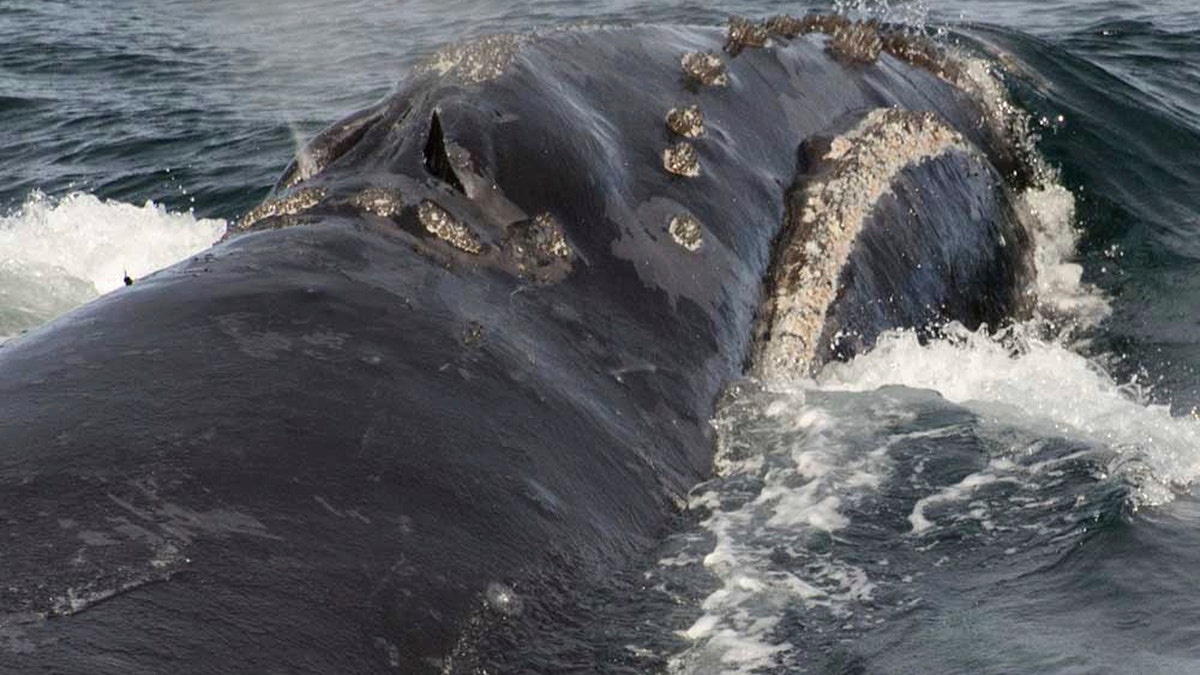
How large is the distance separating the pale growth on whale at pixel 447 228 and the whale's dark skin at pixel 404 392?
0.03 m

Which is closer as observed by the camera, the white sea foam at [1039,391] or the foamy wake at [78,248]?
the white sea foam at [1039,391]

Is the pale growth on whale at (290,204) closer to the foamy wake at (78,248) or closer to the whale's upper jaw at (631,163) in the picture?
the whale's upper jaw at (631,163)

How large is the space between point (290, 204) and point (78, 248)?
23.4ft

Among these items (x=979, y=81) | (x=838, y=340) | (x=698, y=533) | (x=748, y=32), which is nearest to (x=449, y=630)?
(x=698, y=533)

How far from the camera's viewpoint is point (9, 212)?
46.0 feet

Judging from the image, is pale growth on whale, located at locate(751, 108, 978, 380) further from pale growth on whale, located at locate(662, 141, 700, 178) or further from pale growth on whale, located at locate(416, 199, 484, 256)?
pale growth on whale, located at locate(416, 199, 484, 256)

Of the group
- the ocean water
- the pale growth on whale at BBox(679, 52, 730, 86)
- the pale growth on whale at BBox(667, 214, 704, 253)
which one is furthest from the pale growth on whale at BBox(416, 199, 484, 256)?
the pale growth on whale at BBox(679, 52, 730, 86)

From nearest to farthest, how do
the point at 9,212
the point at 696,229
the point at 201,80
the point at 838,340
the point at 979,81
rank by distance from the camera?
1. the point at 696,229
2. the point at 838,340
3. the point at 979,81
4. the point at 9,212
5. the point at 201,80

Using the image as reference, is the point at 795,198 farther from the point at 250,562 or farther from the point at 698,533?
the point at 250,562

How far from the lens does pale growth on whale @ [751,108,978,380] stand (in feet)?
21.7

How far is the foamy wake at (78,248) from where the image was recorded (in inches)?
432

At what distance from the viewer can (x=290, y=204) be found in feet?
18.8

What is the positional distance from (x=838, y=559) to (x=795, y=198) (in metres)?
2.23

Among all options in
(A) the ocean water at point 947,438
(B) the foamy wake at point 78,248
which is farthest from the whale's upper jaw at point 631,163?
(B) the foamy wake at point 78,248
